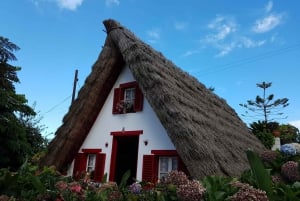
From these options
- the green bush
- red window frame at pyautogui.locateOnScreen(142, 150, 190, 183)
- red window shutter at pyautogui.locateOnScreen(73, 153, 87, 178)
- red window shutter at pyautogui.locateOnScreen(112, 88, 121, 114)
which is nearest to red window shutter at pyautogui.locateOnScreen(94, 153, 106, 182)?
red window shutter at pyautogui.locateOnScreen(73, 153, 87, 178)

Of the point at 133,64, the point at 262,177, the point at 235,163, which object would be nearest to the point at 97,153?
the point at 133,64

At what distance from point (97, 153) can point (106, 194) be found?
7.40 m

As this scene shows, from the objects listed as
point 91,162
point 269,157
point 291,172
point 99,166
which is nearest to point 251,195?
point 291,172

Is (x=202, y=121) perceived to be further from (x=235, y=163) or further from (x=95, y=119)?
(x=95, y=119)

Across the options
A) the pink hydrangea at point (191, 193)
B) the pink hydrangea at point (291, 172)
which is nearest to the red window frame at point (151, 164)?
the pink hydrangea at point (291, 172)

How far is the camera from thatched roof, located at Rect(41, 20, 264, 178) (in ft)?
21.7

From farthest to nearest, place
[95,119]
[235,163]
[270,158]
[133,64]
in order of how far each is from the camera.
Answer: [95,119] < [133,64] < [235,163] < [270,158]

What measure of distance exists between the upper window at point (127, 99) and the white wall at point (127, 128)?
14 cm

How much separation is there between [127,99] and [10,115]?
13.0 feet

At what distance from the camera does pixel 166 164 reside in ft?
26.7

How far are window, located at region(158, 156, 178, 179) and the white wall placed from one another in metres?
0.36

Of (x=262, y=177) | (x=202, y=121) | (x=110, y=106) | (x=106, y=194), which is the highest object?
(x=110, y=106)

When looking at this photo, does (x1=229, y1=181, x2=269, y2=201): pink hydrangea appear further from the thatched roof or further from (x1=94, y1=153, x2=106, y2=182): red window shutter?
(x1=94, y1=153, x2=106, y2=182): red window shutter

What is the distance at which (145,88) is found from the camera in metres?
8.19
